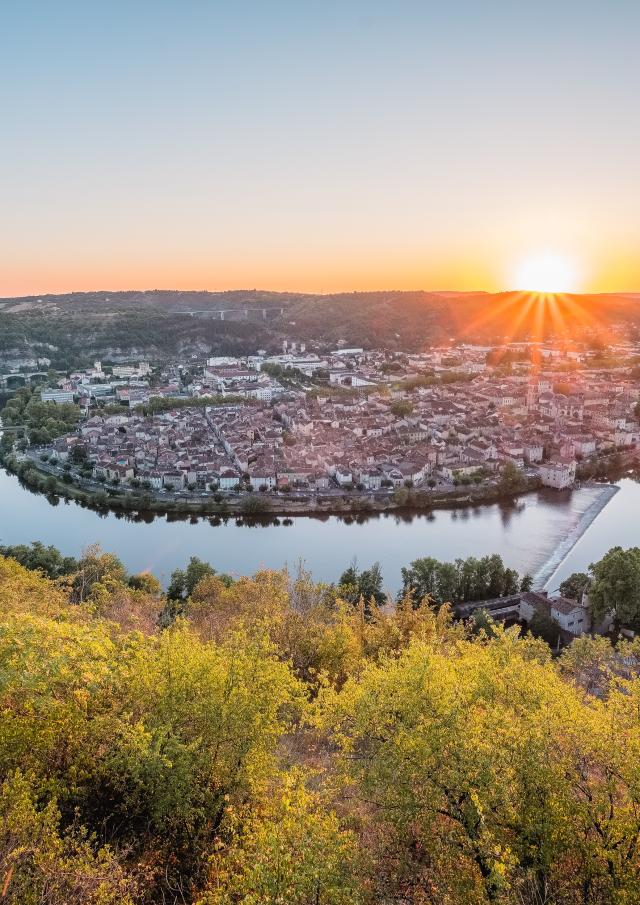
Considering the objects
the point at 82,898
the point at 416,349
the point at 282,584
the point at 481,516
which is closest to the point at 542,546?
the point at 481,516

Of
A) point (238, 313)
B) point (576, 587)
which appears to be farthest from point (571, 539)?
point (238, 313)

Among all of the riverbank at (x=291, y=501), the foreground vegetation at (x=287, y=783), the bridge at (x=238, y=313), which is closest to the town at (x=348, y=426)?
the riverbank at (x=291, y=501)

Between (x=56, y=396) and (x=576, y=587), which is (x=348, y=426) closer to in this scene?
(x=576, y=587)

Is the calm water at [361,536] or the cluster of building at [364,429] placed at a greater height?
the cluster of building at [364,429]

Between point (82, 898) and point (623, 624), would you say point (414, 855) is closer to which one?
point (82, 898)

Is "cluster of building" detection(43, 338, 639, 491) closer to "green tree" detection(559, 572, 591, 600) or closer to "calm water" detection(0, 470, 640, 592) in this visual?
"calm water" detection(0, 470, 640, 592)

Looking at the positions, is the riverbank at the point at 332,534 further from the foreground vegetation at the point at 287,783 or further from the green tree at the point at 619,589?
the foreground vegetation at the point at 287,783
